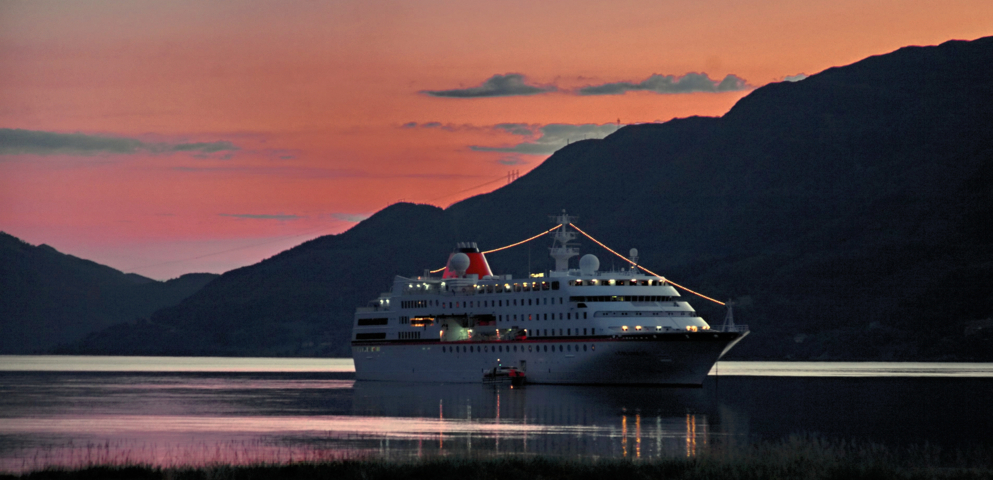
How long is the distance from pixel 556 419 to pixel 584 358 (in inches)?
1100

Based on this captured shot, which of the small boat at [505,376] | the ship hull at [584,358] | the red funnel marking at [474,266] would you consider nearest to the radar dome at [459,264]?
the red funnel marking at [474,266]

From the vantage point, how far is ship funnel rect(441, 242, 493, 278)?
342 ft

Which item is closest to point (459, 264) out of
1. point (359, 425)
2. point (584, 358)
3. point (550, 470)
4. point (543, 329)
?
point (543, 329)

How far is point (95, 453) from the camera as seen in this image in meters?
44.2

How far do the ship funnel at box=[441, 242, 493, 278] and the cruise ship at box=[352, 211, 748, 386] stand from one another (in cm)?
8

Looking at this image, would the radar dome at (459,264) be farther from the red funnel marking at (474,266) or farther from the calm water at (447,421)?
the calm water at (447,421)

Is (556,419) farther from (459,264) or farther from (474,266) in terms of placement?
(474,266)

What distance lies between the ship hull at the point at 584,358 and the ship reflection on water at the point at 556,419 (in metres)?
1.34

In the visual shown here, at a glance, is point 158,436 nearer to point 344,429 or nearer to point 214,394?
point 344,429

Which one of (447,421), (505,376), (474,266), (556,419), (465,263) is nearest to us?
(447,421)

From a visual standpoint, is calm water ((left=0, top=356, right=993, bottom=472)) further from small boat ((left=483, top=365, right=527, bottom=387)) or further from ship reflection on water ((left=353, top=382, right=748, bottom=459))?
small boat ((left=483, top=365, right=527, bottom=387))

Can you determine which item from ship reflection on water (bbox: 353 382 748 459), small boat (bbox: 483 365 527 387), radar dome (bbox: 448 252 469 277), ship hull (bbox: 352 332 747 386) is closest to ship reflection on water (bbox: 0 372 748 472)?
ship reflection on water (bbox: 353 382 748 459)

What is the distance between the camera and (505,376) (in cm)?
9406

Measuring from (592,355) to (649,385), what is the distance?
457 centimetres
